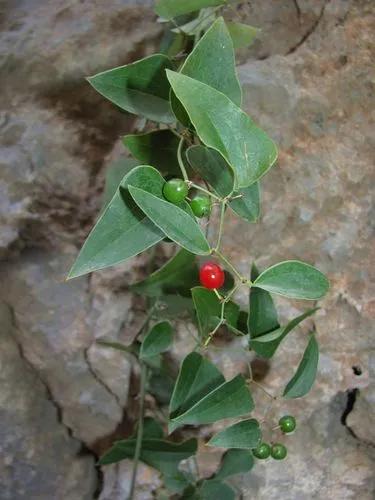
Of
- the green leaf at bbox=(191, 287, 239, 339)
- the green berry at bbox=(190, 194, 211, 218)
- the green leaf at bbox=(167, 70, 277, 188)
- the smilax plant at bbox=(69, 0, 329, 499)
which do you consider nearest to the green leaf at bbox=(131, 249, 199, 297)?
the smilax plant at bbox=(69, 0, 329, 499)

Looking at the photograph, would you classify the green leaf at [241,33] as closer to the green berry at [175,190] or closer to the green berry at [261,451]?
the green berry at [175,190]

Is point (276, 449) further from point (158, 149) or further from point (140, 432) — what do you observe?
point (158, 149)

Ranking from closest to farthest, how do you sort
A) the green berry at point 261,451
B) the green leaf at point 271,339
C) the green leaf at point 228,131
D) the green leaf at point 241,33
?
1. the green leaf at point 228,131
2. the green leaf at point 271,339
3. the green berry at point 261,451
4. the green leaf at point 241,33

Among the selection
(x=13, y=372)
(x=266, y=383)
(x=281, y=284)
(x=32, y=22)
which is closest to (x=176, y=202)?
(x=281, y=284)

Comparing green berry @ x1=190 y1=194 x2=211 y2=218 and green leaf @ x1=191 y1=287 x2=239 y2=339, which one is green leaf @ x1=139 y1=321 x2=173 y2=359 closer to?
green leaf @ x1=191 y1=287 x2=239 y2=339

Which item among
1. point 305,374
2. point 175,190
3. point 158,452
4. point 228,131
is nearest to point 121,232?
point 175,190

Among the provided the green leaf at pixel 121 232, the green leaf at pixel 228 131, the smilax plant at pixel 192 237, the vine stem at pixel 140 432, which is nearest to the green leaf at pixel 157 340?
the smilax plant at pixel 192 237

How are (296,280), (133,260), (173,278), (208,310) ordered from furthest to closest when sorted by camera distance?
(133,260)
(173,278)
(208,310)
(296,280)
